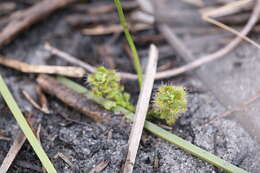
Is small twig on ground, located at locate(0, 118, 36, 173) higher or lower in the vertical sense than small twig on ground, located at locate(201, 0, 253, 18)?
lower

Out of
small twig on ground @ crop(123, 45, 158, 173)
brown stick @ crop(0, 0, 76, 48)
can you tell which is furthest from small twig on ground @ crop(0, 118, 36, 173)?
brown stick @ crop(0, 0, 76, 48)

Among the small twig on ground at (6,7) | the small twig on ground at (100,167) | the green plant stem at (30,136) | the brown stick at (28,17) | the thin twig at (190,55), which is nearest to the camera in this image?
the green plant stem at (30,136)

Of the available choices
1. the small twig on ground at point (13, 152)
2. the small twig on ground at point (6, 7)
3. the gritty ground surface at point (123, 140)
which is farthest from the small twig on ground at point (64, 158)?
the small twig on ground at point (6, 7)

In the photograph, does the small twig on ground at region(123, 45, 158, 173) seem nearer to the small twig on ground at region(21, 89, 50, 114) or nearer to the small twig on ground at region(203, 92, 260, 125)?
the small twig on ground at region(203, 92, 260, 125)

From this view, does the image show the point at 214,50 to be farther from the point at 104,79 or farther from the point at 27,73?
the point at 27,73

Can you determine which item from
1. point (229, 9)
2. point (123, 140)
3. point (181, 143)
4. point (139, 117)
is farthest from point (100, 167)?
point (229, 9)

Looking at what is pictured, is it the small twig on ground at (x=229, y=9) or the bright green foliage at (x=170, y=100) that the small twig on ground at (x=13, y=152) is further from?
the small twig on ground at (x=229, y=9)

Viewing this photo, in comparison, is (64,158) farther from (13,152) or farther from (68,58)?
(68,58)
